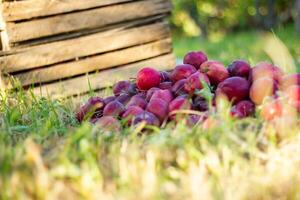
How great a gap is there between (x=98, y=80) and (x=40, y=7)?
0.55 m

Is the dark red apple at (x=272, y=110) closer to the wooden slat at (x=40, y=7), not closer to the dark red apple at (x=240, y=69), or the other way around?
Answer: the dark red apple at (x=240, y=69)

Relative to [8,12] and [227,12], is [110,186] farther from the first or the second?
[227,12]

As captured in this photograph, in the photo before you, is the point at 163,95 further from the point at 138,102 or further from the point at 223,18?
the point at 223,18

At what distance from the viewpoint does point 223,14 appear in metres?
12.6

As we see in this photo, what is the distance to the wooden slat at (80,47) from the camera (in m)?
3.48

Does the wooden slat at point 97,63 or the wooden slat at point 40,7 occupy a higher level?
the wooden slat at point 40,7

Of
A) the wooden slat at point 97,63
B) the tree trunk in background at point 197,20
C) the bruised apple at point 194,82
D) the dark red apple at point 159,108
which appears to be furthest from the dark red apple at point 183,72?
the tree trunk in background at point 197,20

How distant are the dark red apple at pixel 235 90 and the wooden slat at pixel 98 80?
1.35 m

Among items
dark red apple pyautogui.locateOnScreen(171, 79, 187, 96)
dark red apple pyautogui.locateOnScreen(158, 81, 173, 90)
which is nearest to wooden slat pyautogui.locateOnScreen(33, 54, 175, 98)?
dark red apple pyautogui.locateOnScreen(158, 81, 173, 90)

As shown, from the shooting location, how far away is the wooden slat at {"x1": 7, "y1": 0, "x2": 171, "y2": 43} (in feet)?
11.6

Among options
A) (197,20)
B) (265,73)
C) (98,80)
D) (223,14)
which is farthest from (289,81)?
(223,14)

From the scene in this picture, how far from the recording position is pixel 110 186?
1.64 m

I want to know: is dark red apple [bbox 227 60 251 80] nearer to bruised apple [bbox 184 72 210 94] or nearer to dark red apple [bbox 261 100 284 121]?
bruised apple [bbox 184 72 210 94]

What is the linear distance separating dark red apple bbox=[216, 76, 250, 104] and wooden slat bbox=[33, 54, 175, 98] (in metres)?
1.35
